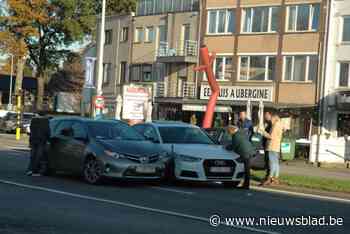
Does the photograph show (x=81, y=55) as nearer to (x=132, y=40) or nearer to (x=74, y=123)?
(x=132, y=40)

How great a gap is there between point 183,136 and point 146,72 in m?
38.7

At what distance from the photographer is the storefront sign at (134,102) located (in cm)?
2794

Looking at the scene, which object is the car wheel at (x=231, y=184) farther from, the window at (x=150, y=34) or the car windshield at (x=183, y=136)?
the window at (x=150, y=34)

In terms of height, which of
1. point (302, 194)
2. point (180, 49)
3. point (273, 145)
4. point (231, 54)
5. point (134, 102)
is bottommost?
point (302, 194)

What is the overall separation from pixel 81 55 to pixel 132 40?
73.9ft

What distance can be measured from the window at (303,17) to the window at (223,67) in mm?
5289

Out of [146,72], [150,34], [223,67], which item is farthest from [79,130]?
[150,34]

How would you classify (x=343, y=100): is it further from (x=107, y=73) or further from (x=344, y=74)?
(x=107, y=73)

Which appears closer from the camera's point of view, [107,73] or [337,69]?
[337,69]

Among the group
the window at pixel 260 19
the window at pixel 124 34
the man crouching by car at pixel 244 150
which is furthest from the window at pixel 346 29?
the man crouching by car at pixel 244 150

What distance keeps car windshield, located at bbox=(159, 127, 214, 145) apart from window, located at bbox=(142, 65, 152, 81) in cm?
3773

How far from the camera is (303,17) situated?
45.6 m

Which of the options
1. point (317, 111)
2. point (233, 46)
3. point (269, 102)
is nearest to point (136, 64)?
point (233, 46)

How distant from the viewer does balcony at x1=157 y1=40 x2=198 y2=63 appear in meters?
52.0
